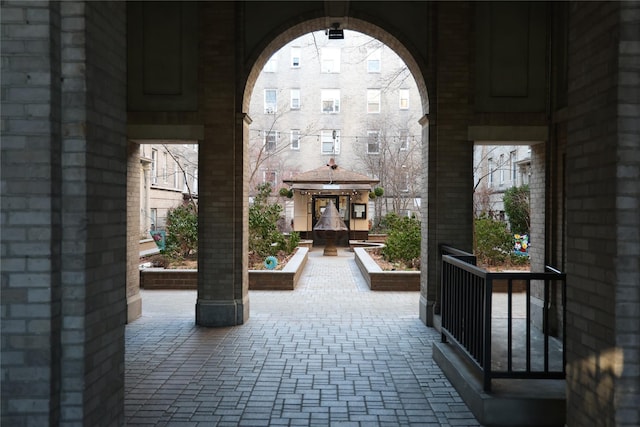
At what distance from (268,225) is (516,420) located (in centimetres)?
1146

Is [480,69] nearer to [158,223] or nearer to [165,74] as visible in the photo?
[165,74]

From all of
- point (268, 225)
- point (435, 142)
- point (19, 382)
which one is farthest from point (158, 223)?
point (19, 382)

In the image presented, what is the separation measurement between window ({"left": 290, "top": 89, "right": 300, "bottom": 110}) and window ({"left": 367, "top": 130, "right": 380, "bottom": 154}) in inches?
→ 219

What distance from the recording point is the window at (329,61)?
119 ft

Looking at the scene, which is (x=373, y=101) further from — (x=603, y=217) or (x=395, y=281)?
(x=603, y=217)

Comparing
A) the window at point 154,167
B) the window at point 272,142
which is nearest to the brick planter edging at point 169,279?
the window at point 154,167

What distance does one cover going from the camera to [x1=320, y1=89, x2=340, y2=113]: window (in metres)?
36.3

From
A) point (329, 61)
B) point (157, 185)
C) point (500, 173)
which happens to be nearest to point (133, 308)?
point (157, 185)

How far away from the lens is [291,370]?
20.2 ft

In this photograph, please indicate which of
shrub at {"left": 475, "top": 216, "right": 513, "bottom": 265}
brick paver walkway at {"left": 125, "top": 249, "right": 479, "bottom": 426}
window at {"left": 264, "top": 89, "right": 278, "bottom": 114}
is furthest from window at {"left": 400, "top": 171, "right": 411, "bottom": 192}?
brick paver walkway at {"left": 125, "top": 249, "right": 479, "bottom": 426}

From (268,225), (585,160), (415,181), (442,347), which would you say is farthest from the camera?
(415,181)

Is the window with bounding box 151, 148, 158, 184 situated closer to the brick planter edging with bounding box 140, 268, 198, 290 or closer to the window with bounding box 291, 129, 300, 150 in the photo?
the window with bounding box 291, 129, 300, 150

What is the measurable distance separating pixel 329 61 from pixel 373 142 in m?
6.73

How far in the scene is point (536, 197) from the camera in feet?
28.1
